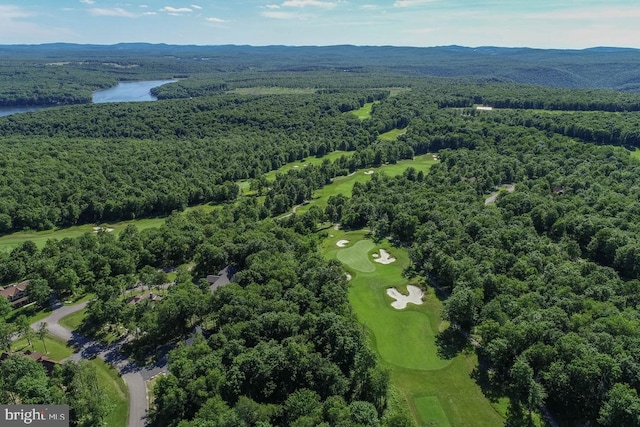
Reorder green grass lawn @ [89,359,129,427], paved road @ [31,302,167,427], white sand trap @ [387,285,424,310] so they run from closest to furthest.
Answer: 1. green grass lawn @ [89,359,129,427]
2. paved road @ [31,302,167,427]
3. white sand trap @ [387,285,424,310]

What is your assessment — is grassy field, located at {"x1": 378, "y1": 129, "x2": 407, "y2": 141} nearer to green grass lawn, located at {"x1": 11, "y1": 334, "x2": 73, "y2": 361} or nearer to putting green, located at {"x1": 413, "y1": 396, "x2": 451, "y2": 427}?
putting green, located at {"x1": 413, "y1": 396, "x2": 451, "y2": 427}

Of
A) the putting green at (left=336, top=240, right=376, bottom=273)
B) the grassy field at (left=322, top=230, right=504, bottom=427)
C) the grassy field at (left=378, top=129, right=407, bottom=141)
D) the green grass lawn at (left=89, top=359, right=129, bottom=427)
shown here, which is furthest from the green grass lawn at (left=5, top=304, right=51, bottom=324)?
the grassy field at (left=378, top=129, right=407, bottom=141)

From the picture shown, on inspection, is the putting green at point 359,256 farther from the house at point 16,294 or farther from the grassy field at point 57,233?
the house at point 16,294

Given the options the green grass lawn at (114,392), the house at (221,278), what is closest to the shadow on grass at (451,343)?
the house at (221,278)

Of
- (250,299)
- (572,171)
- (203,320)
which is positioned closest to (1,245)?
(203,320)

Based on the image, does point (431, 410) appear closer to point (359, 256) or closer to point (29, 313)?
point (359, 256)
